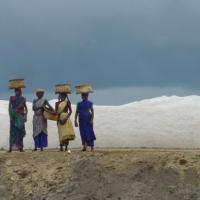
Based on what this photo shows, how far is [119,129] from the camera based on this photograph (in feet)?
98.0

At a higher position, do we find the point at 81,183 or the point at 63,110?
the point at 63,110

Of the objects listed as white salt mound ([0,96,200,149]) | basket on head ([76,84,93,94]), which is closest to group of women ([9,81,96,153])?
basket on head ([76,84,93,94])

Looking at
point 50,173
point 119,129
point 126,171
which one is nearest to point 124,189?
point 126,171

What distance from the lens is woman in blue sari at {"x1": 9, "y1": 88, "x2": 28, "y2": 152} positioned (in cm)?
2370

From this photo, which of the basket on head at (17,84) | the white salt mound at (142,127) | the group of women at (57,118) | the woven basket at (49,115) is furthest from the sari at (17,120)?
the white salt mound at (142,127)

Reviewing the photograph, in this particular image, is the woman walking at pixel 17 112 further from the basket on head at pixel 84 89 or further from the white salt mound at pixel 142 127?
the white salt mound at pixel 142 127

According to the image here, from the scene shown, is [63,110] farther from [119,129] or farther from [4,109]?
[4,109]

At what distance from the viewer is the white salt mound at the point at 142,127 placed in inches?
1162

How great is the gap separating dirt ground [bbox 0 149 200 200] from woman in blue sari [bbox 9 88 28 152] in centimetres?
149

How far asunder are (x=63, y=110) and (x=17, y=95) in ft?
4.34

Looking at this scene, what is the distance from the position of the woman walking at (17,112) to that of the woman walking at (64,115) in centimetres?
96

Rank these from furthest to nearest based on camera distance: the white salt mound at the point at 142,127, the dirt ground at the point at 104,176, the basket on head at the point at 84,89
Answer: the white salt mound at the point at 142,127 → the basket on head at the point at 84,89 → the dirt ground at the point at 104,176

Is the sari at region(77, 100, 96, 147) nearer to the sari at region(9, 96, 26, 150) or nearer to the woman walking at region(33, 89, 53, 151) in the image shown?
the woman walking at region(33, 89, 53, 151)

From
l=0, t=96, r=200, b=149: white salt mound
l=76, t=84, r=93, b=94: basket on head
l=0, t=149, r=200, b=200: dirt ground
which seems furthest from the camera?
l=0, t=96, r=200, b=149: white salt mound
